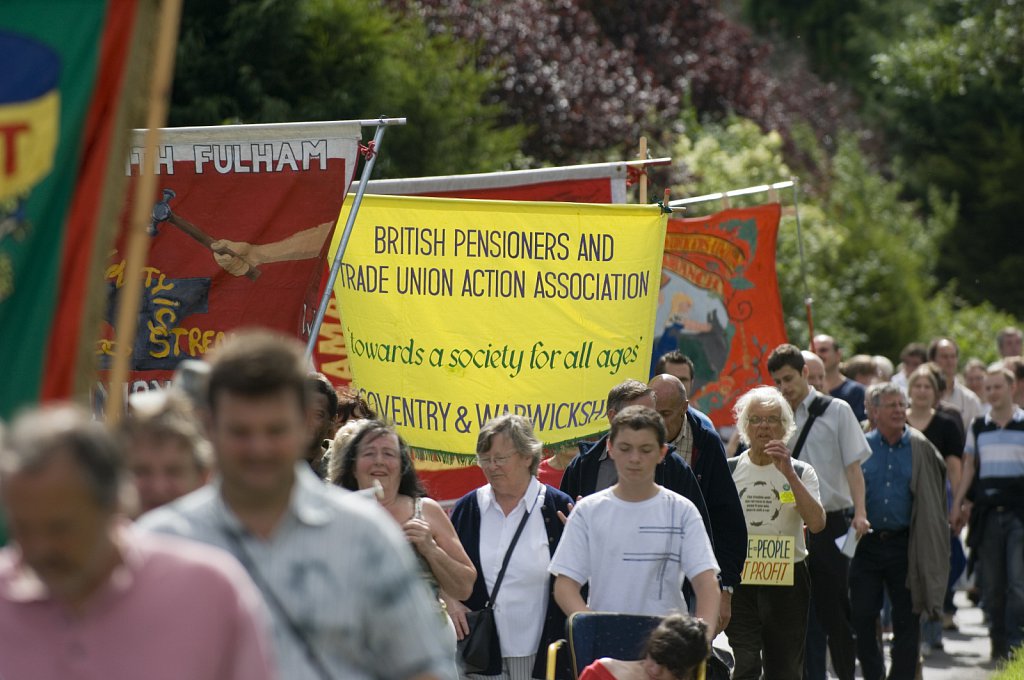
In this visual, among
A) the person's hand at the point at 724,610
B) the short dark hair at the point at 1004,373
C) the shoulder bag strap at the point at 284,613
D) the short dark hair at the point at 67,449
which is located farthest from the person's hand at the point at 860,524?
the short dark hair at the point at 67,449

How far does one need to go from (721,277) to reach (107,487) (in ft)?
30.5

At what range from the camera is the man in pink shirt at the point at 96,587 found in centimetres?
293

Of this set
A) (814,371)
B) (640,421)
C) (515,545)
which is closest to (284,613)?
(640,421)

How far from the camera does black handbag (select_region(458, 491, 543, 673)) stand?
7031 millimetres

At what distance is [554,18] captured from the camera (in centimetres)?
2431

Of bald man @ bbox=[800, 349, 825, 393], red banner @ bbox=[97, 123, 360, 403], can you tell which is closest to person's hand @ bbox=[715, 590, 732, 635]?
red banner @ bbox=[97, 123, 360, 403]

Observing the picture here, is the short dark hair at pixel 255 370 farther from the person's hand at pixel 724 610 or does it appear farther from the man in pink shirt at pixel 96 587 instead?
the person's hand at pixel 724 610

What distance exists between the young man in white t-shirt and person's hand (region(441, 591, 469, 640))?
0.48 meters

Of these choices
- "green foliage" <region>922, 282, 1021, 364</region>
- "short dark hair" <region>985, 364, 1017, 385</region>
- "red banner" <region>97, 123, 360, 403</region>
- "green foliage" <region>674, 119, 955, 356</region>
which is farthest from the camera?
"green foliage" <region>922, 282, 1021, 364</region>

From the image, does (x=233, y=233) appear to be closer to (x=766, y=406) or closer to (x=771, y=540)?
(x=766, y=406)

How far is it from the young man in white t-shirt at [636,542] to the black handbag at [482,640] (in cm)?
47

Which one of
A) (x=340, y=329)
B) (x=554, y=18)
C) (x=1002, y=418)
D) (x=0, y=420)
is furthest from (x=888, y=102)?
(x=0, y=420)

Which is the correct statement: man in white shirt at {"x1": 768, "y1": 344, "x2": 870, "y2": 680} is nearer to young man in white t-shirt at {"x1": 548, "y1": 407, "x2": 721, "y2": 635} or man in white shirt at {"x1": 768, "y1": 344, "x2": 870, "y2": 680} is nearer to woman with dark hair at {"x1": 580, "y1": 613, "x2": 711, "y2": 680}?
young man in white t-shirt at {"x1": 548, "y1": 407, "x2": 721, "y2": 635}

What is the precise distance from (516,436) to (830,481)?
316 cm
